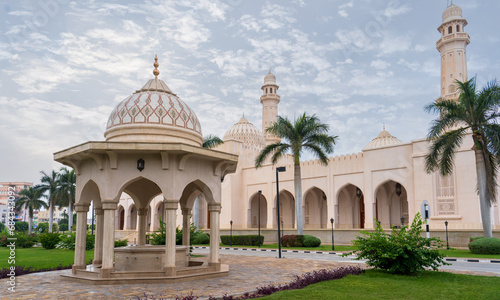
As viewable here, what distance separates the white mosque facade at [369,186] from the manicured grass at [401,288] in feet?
42.9

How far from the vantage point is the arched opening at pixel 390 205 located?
33938 millimetres

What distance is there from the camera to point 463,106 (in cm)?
2031

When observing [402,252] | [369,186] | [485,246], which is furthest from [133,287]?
[369,186]

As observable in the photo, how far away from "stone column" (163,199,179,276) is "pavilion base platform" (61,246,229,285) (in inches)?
2.9

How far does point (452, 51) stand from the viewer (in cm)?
3388

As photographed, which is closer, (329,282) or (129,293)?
(129,293)

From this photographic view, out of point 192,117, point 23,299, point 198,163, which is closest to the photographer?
point 23,299

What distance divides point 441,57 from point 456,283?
98.1 ft

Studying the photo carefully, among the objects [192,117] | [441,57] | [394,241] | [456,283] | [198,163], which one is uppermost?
[441,57]

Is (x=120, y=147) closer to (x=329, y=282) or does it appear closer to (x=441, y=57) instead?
(x=329, y=282)

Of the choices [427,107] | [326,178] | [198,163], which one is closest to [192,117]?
[198,163]

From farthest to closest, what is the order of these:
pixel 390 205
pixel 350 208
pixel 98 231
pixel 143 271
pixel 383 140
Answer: pixel 383 140, pixel 350 208, pixel 390 205, pixel 98 231, pixel 143 271

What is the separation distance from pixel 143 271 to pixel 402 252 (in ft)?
21.3

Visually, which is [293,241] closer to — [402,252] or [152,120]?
[402,252]
